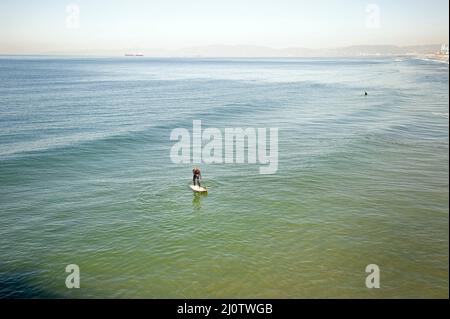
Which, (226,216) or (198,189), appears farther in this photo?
(198,189)

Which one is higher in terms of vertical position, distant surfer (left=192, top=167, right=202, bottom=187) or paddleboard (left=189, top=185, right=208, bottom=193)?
distant surfer (left=192, top=167, right=202, bottom=187)

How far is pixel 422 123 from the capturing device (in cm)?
5559

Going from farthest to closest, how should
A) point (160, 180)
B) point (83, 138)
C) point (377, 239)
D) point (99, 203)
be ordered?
point (83, 138) → point (160, 180) → point (99, 203) → point (377, 239)

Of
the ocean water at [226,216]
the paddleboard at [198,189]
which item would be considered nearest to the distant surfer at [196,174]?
the paddleboard at [198,189]

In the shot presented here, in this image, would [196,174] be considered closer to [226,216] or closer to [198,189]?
[198,189]

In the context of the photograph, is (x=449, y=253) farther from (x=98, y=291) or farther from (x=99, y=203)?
(x=99, y=203)

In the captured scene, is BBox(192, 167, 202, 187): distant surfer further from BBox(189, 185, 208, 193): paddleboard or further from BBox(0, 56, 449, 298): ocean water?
BBox(0, 56, 449, 298): ocean water

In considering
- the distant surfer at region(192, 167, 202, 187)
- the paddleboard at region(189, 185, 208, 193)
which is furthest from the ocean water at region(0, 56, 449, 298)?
the distant surfer at region(192, 167, 202, 187)

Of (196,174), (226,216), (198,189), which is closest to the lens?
(226,216)

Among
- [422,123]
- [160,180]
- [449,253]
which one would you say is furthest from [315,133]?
[449,253]

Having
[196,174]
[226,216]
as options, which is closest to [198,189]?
[196,174]

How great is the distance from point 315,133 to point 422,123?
56.3 ft

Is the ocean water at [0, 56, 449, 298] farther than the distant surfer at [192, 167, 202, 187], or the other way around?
the distant surfer at [192, 167, 202, 187]
